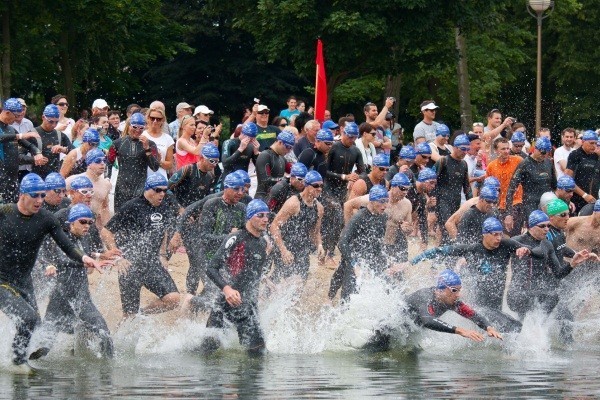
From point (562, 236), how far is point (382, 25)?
41.5 feet

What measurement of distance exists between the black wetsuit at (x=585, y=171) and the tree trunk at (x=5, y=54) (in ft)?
36.9

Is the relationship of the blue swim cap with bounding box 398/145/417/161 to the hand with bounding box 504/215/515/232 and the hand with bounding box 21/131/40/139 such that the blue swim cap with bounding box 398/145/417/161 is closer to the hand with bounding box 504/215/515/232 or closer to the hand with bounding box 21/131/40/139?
the hand with bounding box 504/215/515/232

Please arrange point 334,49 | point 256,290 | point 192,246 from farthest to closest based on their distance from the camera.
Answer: point 334,49
point 192,246
point 256,290

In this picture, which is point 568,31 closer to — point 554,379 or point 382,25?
point 382,25

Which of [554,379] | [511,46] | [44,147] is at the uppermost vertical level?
[511,46]

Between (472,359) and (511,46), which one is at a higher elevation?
(511,46)

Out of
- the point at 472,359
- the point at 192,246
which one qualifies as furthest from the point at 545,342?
the point at 192,246

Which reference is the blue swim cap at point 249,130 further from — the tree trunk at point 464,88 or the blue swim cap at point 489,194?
the tree trunk at point 464,88

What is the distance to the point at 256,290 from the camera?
14.6 m

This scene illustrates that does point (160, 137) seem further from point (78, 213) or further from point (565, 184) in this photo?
point (565, 184)

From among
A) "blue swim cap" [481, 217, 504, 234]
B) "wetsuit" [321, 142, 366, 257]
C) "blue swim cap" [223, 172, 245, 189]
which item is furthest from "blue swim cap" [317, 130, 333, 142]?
"blue swim cap" [481, 217, 504, 234]

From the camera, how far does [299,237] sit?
16578mm

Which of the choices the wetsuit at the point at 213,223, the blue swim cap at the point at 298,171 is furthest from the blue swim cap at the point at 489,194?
A: the wetsuit at the point at 213,223

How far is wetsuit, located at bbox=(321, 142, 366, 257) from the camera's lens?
1880 cm
